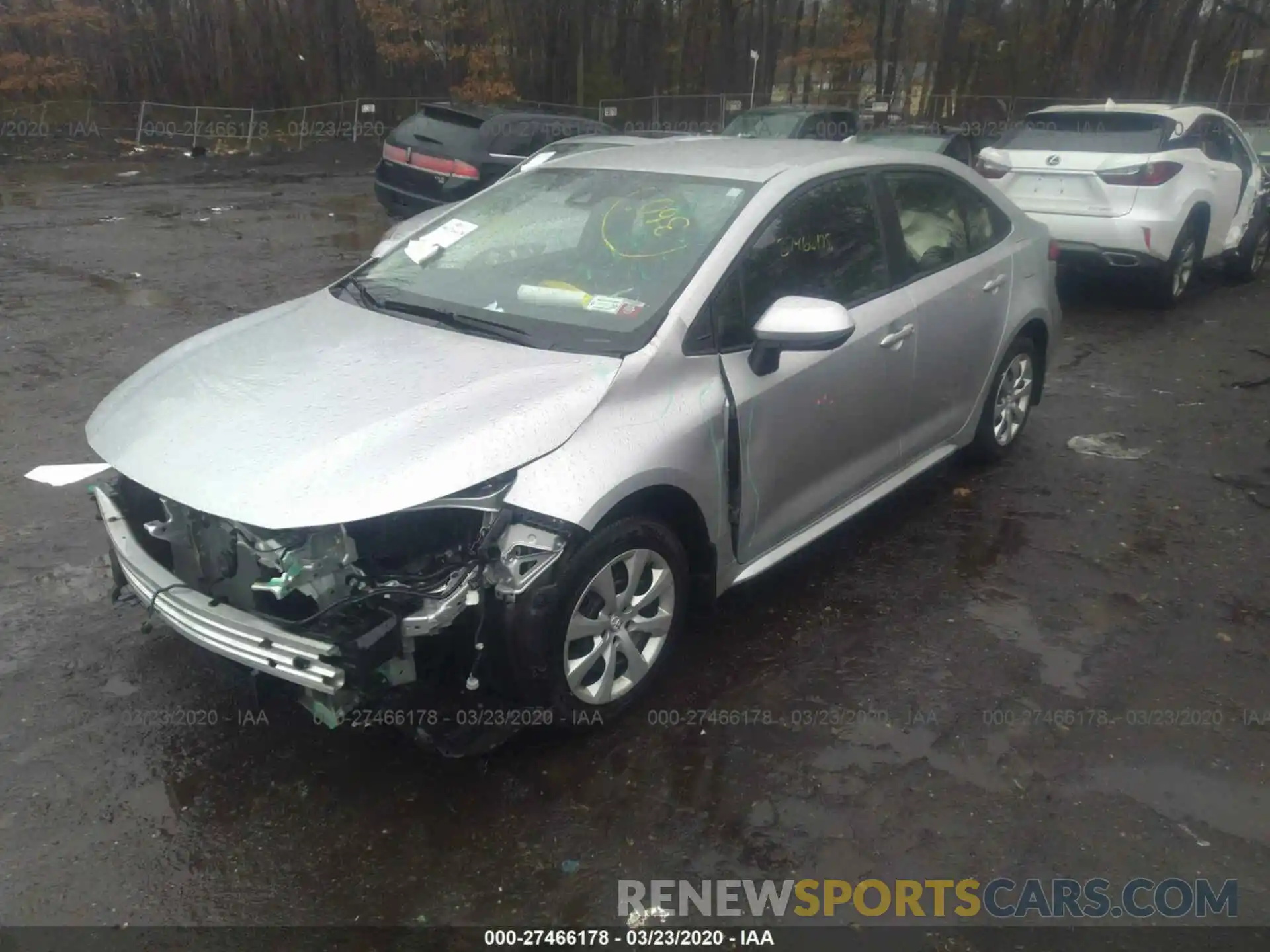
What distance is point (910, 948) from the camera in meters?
2.57

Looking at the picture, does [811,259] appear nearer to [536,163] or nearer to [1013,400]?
[536,163]

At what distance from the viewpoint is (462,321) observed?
11.6 ft

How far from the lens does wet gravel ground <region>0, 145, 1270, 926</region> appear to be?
2756 mm

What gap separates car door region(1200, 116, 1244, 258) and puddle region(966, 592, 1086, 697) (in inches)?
268

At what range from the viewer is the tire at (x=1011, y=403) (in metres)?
5.20

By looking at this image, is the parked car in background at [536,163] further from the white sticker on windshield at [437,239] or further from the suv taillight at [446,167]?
the suv taillight at [446,167]

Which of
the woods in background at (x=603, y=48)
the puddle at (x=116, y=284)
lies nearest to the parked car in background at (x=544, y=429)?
the puddle at (x=116, y=284)

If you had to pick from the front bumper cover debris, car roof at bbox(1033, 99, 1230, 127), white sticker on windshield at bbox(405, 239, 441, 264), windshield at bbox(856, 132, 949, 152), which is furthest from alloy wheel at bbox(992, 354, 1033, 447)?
windshield at bbox(856, 132, 949, 152)

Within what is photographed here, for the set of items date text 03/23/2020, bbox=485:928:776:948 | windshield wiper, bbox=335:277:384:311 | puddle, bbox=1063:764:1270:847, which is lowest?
date text 03/23/2020, bbox=485:928:776:948

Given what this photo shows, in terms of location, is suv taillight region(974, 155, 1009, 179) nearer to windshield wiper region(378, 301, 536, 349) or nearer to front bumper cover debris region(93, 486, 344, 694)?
windshield wiper region(378, 301, 536, 349)

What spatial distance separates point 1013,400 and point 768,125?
34.8 feet

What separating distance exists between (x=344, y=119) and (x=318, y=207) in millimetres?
14040

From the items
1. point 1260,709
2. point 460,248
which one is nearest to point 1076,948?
point 1260,709
